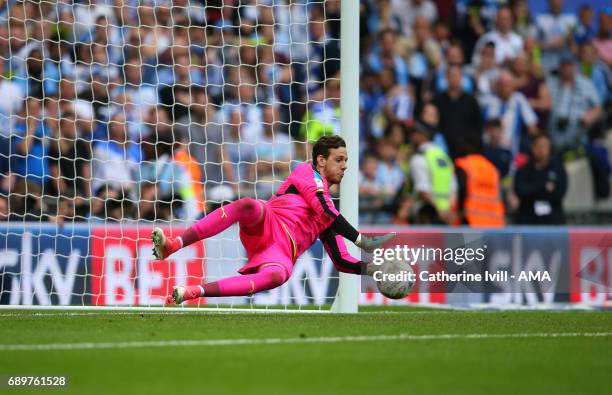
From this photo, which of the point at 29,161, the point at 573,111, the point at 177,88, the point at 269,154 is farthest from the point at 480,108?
the point at 29,161

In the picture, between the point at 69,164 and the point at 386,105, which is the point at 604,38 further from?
the point at 69,164

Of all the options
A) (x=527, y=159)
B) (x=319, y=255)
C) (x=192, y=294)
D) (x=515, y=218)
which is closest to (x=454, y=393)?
(x=192, y=294)

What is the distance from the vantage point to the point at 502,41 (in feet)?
62.0

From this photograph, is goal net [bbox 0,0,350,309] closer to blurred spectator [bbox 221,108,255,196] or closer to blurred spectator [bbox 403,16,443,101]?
blurred spectator [bbox 221,108,255,196]

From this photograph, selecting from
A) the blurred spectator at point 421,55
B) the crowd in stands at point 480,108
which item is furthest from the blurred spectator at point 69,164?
the blurred spectator at point 421,55

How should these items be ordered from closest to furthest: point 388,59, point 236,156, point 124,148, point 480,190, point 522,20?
point 124,148 < point 236,156 < point 480,190 < point 388,59 < point 522,20

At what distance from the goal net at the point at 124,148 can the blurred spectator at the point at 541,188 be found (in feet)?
9.10

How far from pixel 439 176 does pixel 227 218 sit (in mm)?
6868

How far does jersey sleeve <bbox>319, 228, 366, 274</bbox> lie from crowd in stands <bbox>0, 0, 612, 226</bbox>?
2.07m

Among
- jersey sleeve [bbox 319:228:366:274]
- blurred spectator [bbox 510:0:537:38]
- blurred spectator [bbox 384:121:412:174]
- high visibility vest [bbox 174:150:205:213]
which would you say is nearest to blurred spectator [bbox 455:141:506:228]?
blurred spectator [bbox 384:121:412:174]

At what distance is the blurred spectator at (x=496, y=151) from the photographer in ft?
53.4

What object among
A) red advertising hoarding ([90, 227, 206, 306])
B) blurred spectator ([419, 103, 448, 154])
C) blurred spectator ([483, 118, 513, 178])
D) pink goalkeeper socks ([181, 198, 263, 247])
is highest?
blurred spectator ([419, 103, 448, 154])

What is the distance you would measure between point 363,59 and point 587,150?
3561 millimetres

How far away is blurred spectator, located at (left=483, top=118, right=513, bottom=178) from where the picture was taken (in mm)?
16266
